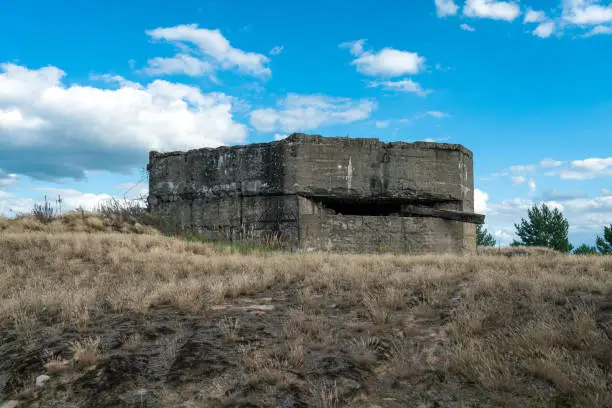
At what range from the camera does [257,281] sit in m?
7.71

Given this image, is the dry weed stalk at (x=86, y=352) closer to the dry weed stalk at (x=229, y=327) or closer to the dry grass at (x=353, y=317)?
the dry grass at (x=353, y=317)

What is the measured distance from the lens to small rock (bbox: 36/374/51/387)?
453cm

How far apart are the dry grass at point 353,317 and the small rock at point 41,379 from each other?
0.09 metres

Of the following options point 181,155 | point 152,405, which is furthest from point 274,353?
point 181,155

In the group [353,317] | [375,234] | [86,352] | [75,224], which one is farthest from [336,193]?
[86,352]

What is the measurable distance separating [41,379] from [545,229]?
37516 mm

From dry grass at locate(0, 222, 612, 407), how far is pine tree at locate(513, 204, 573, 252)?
1125 inches

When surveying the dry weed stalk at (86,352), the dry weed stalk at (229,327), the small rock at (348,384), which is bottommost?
the small rock at (348,384)

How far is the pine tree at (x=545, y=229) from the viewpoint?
3584 cm

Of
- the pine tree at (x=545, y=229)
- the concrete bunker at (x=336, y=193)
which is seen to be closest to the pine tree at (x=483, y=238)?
the pine tree at (x=545, y=229)

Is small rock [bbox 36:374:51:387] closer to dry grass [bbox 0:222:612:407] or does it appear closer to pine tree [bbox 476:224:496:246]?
dry grass [bbox 0:222:612:407]

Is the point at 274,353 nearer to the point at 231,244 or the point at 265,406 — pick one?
the point at 265,406

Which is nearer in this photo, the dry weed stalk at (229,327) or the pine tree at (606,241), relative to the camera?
the dry weed stalk at (229,327)

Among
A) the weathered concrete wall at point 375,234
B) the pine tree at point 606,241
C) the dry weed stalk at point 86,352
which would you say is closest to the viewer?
the dry weed stalk at point 86,352
